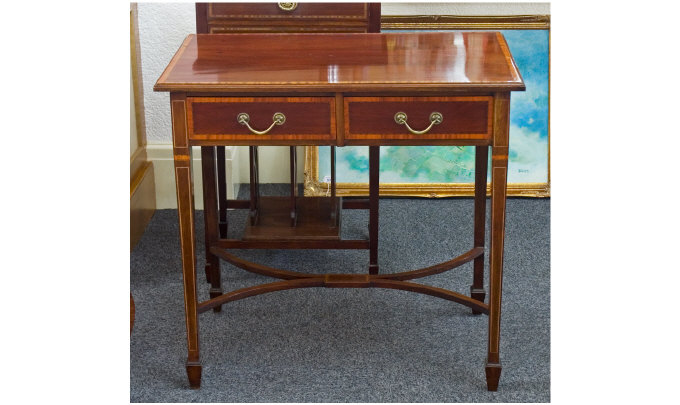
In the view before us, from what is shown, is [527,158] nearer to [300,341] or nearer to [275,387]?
[300,341]

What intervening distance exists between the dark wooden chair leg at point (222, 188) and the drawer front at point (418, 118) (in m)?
1.01

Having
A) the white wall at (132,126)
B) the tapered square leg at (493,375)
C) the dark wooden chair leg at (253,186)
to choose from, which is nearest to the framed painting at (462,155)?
the dark wooden chair leg at (253,186)

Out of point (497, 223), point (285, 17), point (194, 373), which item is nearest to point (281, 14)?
point (285, 17)

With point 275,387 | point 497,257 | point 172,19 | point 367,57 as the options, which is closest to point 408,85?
point 367,57

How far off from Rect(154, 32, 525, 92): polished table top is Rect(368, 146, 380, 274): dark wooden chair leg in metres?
0.44

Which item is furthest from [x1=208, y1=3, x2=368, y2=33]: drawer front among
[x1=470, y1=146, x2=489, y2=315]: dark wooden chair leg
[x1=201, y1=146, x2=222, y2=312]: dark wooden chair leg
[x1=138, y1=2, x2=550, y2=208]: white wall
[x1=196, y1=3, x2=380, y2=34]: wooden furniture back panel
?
[x1=138, y1=2, x2=550, y2=208]: white wall

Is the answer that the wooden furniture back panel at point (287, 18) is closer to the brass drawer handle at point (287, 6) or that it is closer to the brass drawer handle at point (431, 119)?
the brass drawer handle at point (287, 6)

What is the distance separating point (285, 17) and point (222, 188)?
2.29ft

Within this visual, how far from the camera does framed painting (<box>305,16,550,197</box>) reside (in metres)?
3.81

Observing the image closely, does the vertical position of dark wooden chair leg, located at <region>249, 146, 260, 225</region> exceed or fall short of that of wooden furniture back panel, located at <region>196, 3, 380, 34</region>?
it falls short

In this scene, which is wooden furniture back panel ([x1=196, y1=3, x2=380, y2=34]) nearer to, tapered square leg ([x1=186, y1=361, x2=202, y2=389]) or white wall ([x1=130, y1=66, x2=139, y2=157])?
white wall ([x1=130, y1=66, x2=139, y2=157])

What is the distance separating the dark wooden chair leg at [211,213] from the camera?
9.22 ft

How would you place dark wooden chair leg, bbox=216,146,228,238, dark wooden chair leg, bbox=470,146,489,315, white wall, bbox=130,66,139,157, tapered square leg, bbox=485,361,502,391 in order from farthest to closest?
1. white wall, bbox=130,66,139,157
2. dark wooden chair leg, bbox=216,146,228,238
3. dark wooden chair leg, bbox=470,146,489,315
4. tapered square leg, bbox=485,361,502,391

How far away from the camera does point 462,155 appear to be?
3.86m
